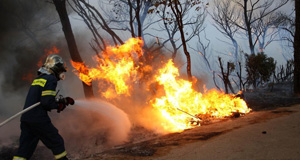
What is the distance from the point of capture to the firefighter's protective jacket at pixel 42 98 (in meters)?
3.61

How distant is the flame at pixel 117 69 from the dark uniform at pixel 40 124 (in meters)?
5.81

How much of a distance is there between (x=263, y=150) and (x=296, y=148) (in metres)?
0.46

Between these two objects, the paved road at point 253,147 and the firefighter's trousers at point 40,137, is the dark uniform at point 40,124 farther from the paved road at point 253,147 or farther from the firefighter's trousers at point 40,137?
the paved road at point 253,147

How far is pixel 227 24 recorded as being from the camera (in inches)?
938

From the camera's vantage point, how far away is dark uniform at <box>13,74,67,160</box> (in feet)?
11.9

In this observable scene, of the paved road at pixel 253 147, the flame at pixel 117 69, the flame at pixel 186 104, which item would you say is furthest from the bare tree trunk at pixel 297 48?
the flame at pixel 117 69

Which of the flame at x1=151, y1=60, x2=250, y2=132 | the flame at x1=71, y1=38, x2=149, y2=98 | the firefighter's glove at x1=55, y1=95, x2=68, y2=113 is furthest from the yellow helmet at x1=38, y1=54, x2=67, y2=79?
the flame at x1=71, y1=38, x2=149, y2=98

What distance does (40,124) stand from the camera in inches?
144

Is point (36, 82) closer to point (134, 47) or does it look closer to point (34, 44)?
point (134, 47)

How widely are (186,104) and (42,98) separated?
526 centimetres

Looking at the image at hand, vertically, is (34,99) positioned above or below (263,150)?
above

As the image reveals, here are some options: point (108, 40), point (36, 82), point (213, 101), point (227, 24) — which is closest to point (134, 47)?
point (213, 101)

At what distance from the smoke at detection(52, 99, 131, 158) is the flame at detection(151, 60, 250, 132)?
1.48 metres

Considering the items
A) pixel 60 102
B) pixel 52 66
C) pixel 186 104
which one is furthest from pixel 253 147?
pixel 186 104
